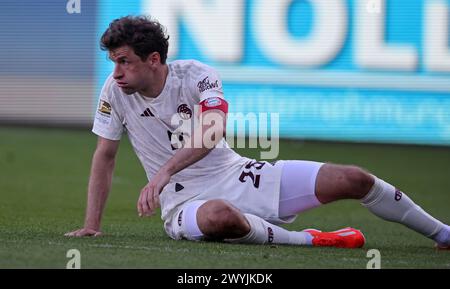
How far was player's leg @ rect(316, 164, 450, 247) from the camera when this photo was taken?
5945mm

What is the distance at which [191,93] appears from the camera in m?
6.22

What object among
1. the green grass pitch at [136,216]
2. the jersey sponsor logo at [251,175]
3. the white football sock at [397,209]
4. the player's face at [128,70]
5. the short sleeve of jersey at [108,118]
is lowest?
the green grass pitch at [136,216]

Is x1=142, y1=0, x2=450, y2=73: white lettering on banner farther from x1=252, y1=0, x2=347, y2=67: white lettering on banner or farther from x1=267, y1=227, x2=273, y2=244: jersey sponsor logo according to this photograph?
x1=267, y1=227, x2=273, y2=244: jersey sponsor logo

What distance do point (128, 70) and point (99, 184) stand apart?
79 centimetres

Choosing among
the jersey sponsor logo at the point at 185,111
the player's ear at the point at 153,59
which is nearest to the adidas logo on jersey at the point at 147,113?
the jersey sponsor logo at the point at 185,111

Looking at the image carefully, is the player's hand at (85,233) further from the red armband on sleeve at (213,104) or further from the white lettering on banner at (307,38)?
the white lettering on banner at (307,38)

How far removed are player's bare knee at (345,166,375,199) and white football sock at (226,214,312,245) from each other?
0.43m

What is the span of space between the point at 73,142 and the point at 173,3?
2.77 meters

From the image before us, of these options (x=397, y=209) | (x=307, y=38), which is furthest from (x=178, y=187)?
(x=307, y=38)

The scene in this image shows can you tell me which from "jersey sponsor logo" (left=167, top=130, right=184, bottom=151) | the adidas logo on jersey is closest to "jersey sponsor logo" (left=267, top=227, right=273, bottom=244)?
"jersey sponsor logo" (left=167, top=130, right=184, bottom=151)

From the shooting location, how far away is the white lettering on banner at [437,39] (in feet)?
51.4

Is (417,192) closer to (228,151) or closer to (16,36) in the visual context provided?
(228,151)

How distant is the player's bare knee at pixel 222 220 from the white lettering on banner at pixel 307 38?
10459 mm

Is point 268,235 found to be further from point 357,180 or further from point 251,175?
point 357,180
